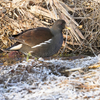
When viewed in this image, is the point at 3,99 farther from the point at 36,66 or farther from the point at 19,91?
the point at 36,66

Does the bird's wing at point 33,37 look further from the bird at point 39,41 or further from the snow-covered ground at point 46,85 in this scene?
the snow-covered ground at point 46,85

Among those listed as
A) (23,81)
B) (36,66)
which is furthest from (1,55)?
(23,81)

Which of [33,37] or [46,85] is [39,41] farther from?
[46,85]

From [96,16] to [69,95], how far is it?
241 centimetres

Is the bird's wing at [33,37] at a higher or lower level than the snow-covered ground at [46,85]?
higher

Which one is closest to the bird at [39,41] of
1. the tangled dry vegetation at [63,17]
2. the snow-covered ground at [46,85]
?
the snow-covered ground at [46,85]

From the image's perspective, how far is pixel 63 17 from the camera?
11.7 ft

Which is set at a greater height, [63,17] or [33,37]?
[63,17]

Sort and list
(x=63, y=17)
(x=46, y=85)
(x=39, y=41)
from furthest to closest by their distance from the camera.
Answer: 1. (x=63, y=17)
2. (x=39, y=41)
3. (x=46, y=85)

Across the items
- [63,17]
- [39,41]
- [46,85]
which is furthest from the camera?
[63,17]

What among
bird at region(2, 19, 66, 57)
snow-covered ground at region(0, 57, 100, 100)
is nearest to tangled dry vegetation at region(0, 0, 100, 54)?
bird at region(2, 19, 66, 57)

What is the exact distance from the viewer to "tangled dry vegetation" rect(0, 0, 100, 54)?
11.7 ft

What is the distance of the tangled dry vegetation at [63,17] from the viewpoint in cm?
355

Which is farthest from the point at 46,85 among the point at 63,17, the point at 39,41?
the point at 63,17
